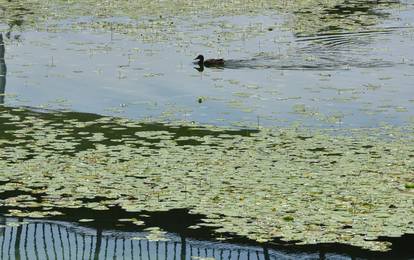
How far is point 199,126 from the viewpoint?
14.6 metres

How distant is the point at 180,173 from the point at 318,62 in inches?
338

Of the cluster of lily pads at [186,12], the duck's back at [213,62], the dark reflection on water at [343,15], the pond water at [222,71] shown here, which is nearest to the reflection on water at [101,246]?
the pond water at [222,71]

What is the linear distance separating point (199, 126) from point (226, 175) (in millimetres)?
2698

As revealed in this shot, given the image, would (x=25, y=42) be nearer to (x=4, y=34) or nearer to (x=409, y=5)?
(x=4, y=34)

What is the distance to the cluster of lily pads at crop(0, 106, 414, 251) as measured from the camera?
1027 cm

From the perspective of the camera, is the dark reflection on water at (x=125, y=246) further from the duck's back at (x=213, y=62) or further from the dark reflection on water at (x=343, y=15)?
the dark reflection on water at (x=343, y=15)

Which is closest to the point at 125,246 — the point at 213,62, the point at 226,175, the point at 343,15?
the point at 226,175

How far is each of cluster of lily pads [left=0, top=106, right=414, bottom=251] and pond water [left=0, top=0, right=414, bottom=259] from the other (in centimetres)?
3

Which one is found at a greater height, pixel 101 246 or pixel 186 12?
pixel 186 12

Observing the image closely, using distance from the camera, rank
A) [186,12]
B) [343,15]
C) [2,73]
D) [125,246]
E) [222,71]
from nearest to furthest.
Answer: [125,246] → [2,73] → [222,71] → [343,15] → [186,12]

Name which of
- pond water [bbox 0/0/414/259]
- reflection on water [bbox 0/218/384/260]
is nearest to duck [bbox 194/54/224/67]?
pond water [bbox 0/0/414/259]

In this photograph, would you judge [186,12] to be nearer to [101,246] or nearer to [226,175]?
[226,175]

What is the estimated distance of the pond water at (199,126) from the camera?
1007cm

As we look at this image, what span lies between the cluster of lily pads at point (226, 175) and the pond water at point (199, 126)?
27 mm
